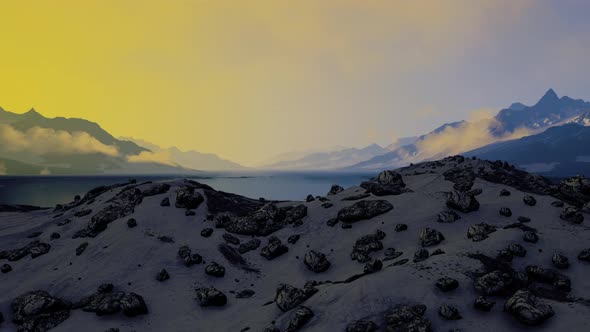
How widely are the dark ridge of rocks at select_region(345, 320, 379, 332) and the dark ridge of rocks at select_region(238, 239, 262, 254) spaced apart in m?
22.5

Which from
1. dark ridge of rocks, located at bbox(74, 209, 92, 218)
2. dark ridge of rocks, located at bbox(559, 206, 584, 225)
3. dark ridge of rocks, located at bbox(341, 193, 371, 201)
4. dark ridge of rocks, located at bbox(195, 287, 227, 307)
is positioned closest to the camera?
dark ridge of rocks, located at bbox(195, 287, 227, 307)

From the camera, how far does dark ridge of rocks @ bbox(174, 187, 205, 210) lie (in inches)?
2103

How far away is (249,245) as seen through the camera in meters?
45.8

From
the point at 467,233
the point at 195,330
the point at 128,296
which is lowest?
the point at 195,330

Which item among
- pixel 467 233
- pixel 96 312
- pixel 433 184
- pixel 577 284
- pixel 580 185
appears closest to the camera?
pixel 577 284

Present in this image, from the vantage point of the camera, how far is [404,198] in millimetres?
51031

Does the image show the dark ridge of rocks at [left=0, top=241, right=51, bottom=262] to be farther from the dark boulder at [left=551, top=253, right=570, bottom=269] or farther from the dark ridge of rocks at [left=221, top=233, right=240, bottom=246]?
the dark boulder at [left=551, top=253, right=570, bottom=269]

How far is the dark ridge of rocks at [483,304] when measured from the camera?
1001 inches

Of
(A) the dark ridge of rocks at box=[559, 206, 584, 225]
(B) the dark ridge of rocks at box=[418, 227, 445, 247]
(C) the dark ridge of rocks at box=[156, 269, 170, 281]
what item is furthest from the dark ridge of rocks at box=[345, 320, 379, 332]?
(A) the dark ridge of rocks at box=[559, 206, 584, 225]

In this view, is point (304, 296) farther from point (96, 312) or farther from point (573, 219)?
point (573, 219)

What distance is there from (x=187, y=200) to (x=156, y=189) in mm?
7853

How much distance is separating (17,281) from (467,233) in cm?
4717

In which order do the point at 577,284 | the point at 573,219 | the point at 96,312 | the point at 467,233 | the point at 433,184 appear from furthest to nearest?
1. the point at 433,184
2. the point at 573,219
3. the point at 467,233
4. the point at 96,312
5. the point at 577,284

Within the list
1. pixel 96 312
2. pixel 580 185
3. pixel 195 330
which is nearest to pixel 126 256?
pixel 96 312
